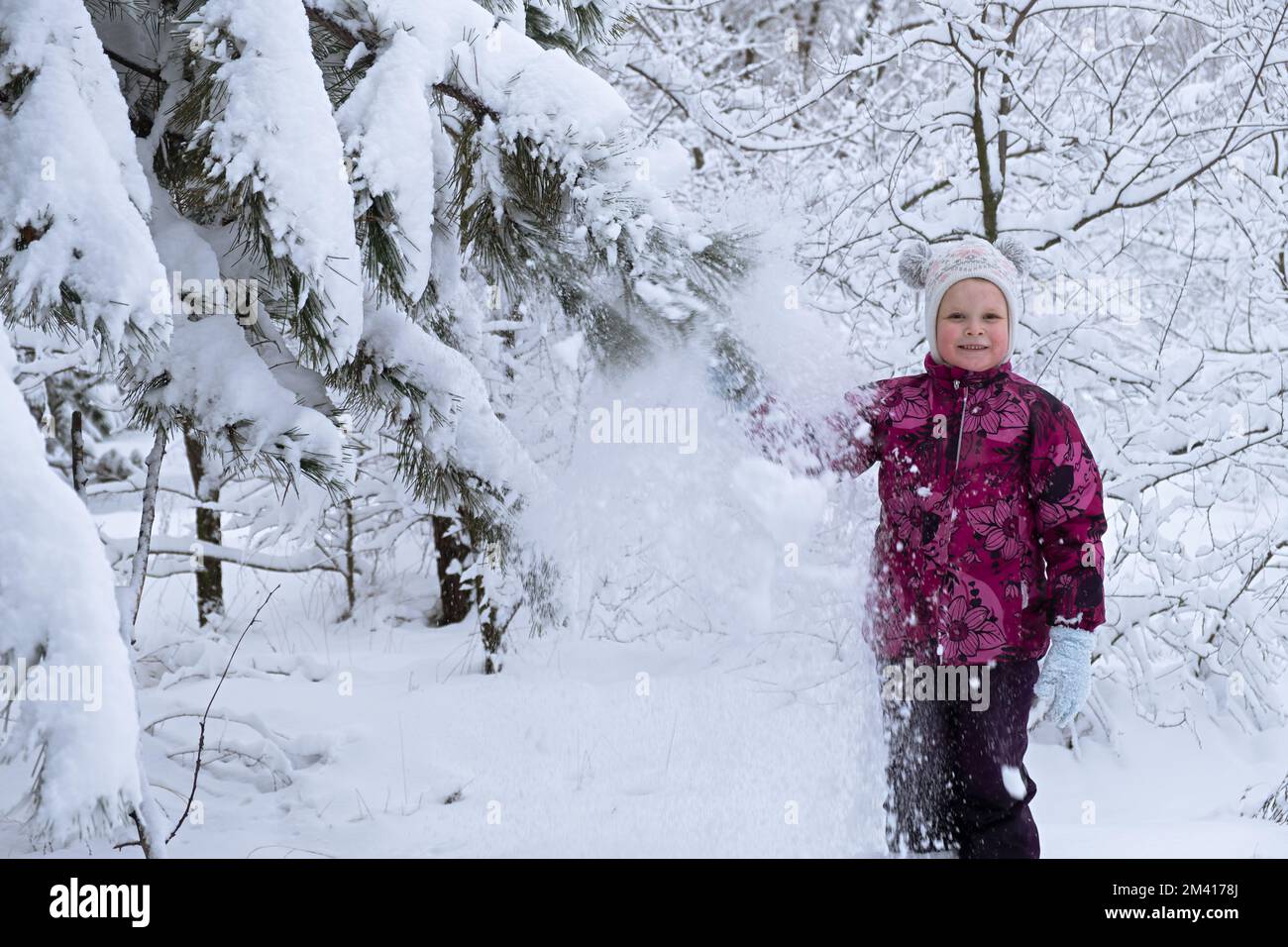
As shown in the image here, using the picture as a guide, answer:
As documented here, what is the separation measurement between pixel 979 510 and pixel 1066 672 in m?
0.42

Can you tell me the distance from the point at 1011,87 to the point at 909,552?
2.43 meters

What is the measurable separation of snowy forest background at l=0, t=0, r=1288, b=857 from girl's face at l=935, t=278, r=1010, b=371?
0.27 metres

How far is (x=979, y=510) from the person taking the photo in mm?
2381

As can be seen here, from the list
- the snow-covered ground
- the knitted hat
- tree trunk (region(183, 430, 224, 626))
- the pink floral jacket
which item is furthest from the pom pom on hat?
tree trunk (region(183, 430, 224, 626))

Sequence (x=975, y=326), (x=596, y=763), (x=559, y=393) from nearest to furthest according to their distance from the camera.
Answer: (x=975, y=326)
(x=596, y=763)
(x=559, y=393)

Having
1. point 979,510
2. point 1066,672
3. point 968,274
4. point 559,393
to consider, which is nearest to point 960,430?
point 979,510

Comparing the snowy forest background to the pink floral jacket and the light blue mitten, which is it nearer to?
the pink floral jacket

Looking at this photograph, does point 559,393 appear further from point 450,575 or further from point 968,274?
point 968,274

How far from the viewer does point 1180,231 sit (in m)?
5.20

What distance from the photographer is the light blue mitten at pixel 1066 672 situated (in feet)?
7.66

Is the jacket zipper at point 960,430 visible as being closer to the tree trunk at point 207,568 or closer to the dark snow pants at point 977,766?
the dark snow pants at point 977,766

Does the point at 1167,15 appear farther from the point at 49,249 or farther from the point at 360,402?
the point at 49,249

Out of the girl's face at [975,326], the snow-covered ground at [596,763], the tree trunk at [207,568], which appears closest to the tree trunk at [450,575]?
the snow-covered ground at [596,763]

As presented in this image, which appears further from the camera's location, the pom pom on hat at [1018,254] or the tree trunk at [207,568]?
the tree trunk at [207,568]
